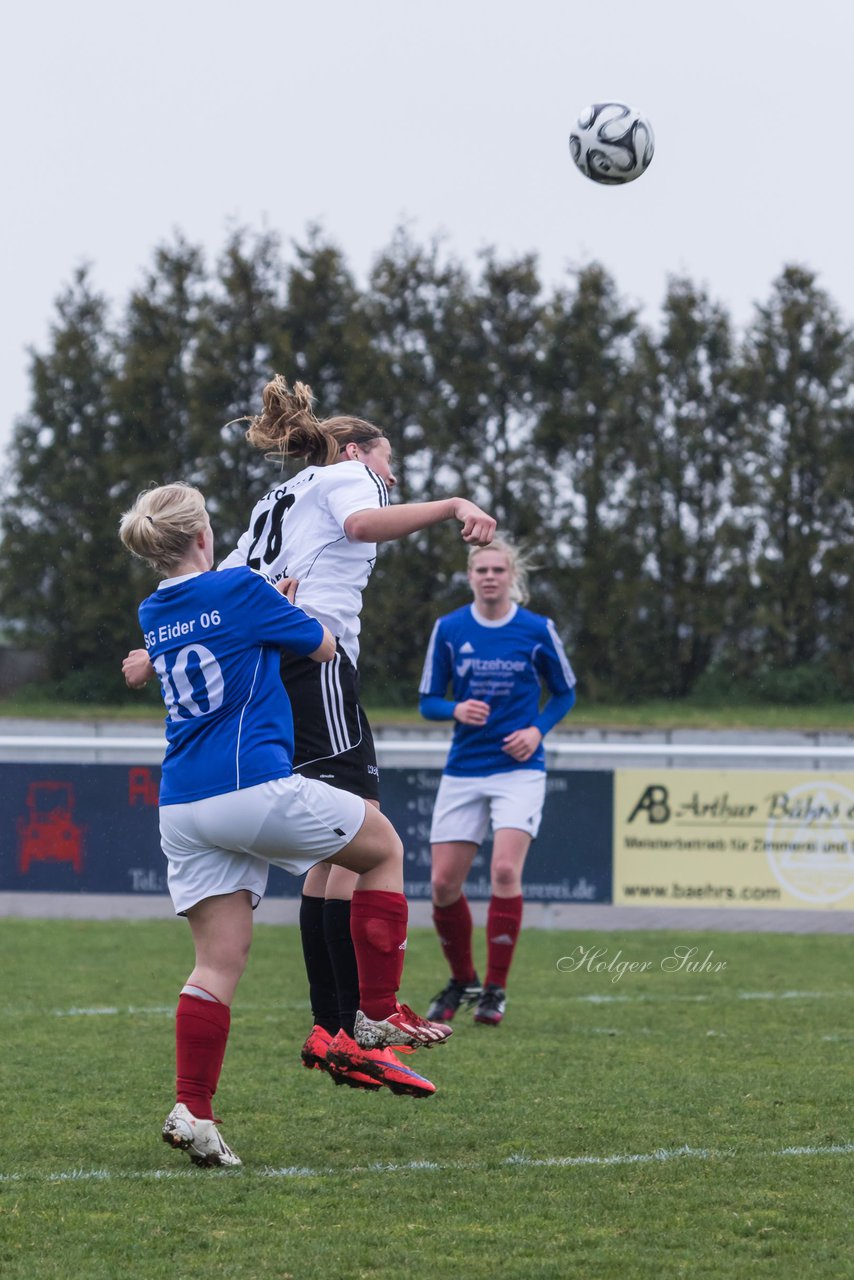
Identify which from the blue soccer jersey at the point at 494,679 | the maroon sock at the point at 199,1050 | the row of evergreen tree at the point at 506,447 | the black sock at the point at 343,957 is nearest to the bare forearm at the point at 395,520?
the black sock at the point at 343,957

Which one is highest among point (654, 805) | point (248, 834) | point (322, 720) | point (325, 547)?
point (325, 547)

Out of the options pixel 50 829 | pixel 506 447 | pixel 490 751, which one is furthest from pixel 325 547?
pixel 506 447

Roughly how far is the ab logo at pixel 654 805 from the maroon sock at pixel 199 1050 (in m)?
7.48

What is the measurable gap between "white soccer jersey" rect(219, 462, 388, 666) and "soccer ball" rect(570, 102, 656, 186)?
2.48 metres

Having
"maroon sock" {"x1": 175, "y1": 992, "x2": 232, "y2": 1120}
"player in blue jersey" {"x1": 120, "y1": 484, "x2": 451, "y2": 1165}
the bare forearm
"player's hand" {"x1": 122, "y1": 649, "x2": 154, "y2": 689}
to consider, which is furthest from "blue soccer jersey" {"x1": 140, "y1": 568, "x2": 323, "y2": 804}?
"maroon sock" {"x1": 175, "y1": 992, "x2": 232, "y2": 1120}

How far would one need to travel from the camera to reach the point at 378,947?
15.9 feet

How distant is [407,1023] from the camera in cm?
477

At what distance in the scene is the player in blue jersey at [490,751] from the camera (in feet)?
25.0

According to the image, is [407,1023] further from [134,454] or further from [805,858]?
[134,454]

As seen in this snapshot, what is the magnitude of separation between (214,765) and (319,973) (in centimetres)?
124

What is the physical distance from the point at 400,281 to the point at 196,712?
22217 millimetres

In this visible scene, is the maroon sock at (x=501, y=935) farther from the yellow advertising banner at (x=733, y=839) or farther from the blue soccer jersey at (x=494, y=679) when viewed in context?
the yellow advertising banner at (x=733, y=839)

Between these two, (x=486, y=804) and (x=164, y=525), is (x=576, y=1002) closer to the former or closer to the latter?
(x=486, y=804)

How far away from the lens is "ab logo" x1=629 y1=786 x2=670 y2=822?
11539 millimetres
